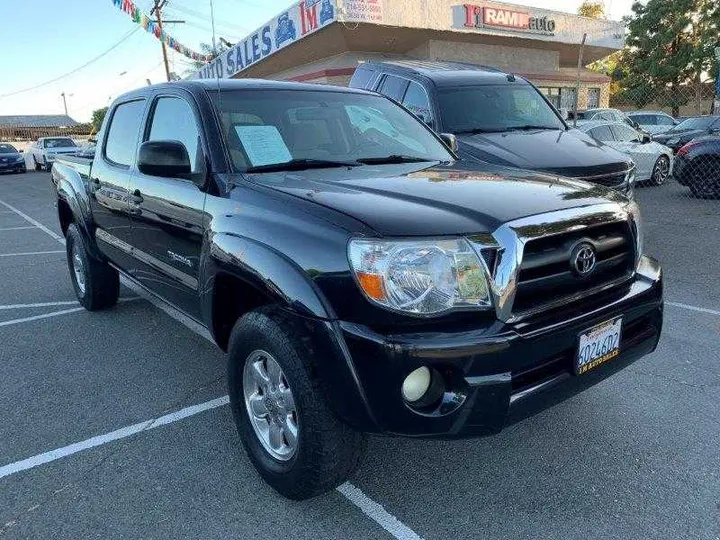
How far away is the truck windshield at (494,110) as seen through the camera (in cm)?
671

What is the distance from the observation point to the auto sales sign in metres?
19.2

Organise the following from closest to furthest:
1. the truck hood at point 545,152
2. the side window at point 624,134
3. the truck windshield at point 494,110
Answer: the truck hood at point 545,152 < the truck windshield at point 494,110 < the side window at point 624,134

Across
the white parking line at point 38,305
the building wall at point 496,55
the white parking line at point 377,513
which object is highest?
the building wall at point 496,55

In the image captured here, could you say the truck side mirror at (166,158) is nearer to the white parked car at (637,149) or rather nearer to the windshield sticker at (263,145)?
the windshield sticker at (263,145)

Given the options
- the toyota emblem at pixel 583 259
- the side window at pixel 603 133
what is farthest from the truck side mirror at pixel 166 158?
the side window at pixel 603 133

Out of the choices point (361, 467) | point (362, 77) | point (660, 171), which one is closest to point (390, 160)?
point (361, 467)

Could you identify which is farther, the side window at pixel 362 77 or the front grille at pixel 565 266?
the side window at pixel 362 77

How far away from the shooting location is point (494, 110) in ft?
23.0

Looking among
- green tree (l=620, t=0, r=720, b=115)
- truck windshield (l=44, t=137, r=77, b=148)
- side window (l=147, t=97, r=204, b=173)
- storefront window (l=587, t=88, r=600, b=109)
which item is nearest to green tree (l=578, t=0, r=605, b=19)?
green tree (l=620, t=0, r=720, b=115)

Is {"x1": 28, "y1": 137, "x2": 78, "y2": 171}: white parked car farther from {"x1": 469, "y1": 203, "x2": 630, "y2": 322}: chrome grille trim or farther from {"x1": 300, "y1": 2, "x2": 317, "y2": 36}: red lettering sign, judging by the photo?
{"x1": 469, "y1": 203, "x2": 630, "y2": 322}: chrome grille trim

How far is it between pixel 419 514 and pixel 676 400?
5.86 feet

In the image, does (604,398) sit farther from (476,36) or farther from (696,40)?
(696,40)

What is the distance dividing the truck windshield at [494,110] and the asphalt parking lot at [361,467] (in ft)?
10.8

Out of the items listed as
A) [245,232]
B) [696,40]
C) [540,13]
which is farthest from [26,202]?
[696,40]
